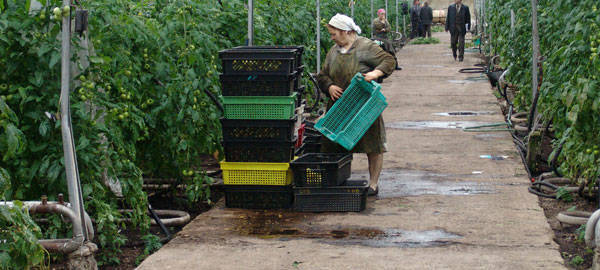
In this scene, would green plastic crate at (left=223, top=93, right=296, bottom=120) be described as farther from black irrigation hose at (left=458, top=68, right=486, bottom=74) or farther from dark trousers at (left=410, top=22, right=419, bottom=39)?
dark trousers at (left=410, top=22, right=419, bottom=39)

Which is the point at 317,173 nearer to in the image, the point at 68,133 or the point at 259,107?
the point at 259,107

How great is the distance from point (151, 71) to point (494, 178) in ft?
12.2

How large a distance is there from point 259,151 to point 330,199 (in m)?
0.77

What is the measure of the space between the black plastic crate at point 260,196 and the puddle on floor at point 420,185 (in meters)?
1.02

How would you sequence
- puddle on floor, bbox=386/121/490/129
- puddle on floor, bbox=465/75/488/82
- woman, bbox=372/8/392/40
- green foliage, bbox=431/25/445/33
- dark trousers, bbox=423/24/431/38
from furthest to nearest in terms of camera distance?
green foliage, bbox=431/25/445/33 < dark trousers, bbox=423/24/431/38 < woman, bbox=372/8/392/40 < puddle on floor, bbox=465/75/488/82 < puddle on floor, bbox=386/121/490/129

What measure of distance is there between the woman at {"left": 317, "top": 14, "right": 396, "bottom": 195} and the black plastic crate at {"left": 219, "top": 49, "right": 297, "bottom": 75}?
69 cm

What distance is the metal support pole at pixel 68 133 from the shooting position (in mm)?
5461

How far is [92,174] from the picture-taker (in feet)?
19.8

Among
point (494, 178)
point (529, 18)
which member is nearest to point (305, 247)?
point (494, 178)

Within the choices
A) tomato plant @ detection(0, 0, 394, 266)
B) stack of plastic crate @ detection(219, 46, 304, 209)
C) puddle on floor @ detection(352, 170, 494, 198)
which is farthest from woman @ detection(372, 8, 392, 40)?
stack of plastic crate @ detection(219, 46, 304, 209)

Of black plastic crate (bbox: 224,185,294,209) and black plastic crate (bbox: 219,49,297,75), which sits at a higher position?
black plastic crate (bbox: 219,49,297,75)

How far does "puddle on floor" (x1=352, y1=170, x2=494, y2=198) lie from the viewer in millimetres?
8336

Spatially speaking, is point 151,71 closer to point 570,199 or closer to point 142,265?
point 142,265

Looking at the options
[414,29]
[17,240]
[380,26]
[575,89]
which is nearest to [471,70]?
[380,26]
